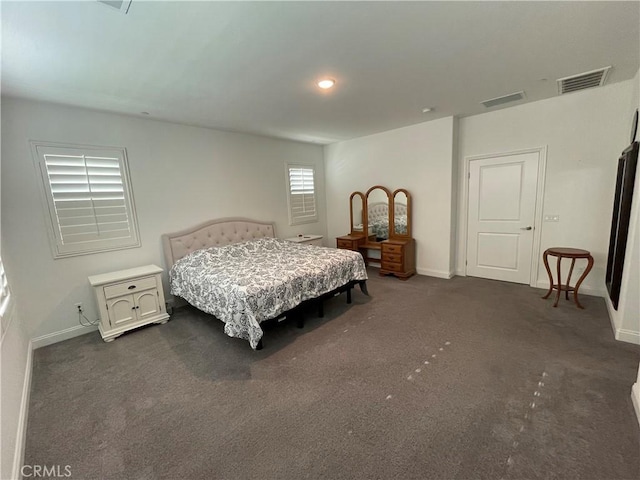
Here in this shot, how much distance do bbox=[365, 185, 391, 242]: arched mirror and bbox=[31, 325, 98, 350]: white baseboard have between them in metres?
4.54

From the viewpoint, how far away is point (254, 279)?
2818 mm

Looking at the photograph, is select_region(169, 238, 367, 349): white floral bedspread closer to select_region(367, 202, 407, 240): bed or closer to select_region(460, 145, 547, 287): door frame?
select_region(367, 202, 407, 240): bed

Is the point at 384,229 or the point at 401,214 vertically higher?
the point at 401,214

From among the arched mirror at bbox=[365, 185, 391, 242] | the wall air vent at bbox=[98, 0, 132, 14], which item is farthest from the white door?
the wall air vent at bbox=[98, 0, 132, 14]

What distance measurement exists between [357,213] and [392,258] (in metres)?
1.35

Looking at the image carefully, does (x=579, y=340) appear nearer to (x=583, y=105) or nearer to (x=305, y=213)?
(x=583, y=105)

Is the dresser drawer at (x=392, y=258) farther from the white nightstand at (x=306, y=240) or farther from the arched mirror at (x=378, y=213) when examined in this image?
the white nightstand at (x=306, y=240)

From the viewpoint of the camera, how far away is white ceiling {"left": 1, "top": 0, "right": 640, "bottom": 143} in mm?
1754

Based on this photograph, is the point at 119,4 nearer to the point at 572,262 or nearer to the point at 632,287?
the point at 632,287

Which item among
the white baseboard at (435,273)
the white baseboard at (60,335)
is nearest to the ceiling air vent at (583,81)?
the white baseboard at (435,273)

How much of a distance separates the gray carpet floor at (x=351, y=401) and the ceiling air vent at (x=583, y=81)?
2.61 m

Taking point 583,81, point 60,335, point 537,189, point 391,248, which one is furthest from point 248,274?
point 583,81

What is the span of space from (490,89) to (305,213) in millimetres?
3677

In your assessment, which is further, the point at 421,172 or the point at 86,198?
the point at 421,172
